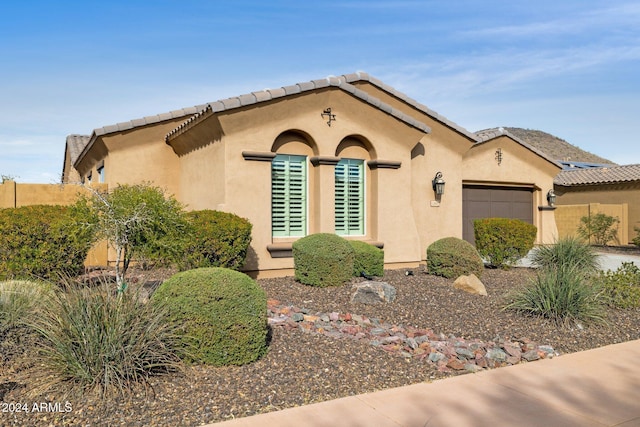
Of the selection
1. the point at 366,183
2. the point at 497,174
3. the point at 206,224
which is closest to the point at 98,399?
the point at 206,224

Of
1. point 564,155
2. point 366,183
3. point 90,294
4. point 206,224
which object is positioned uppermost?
point 564,155

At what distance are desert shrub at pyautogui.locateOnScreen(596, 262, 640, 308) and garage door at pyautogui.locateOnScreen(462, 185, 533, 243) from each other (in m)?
7.60

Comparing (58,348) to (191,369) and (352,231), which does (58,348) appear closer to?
(191,369)

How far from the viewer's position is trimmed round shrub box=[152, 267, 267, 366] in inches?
216

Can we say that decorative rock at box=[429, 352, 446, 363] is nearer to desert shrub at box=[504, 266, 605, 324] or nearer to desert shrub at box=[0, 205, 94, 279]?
desert shrub at box=[504, 266, 605, 324]

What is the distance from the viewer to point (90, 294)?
5305 millimetres

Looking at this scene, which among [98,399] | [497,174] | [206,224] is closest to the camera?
[98,399]

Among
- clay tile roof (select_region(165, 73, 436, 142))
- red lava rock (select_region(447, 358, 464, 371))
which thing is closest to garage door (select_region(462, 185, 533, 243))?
clay tile roof (select_region(165, 73, 436, 142))

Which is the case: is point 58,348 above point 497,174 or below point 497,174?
below

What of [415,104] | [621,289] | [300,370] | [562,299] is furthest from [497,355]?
[415,104]

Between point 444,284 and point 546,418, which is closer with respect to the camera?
point 546,418

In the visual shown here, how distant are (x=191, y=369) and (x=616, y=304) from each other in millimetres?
7603

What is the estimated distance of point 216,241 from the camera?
9656mm

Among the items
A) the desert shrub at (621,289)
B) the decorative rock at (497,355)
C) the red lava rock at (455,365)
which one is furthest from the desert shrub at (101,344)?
the desert shrub at (621,289)
